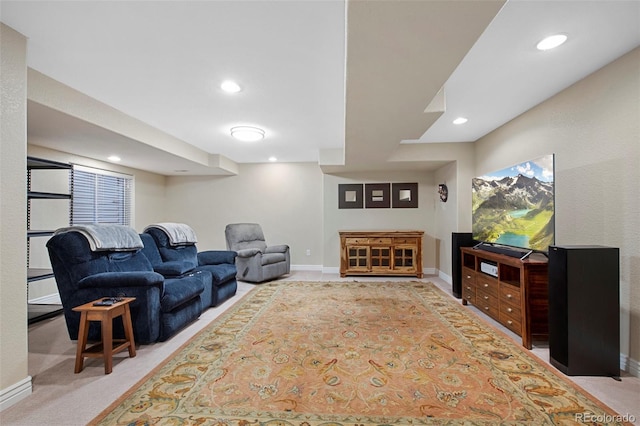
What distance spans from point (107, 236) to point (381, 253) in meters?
4.19

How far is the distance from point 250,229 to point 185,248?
1.86m

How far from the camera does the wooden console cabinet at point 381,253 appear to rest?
5.27 meters

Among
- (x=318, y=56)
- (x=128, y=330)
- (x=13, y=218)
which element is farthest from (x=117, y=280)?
(x=318, y=56)

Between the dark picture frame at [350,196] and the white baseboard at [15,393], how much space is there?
4.88 metres

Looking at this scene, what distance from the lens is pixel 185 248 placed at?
154 inches

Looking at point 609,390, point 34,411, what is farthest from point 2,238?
point 609,390

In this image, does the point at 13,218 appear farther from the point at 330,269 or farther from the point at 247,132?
the point at 330,269

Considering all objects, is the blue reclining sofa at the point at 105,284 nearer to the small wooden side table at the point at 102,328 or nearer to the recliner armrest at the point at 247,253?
the small wooden side table at the point at 102,328

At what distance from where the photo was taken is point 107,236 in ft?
8.87

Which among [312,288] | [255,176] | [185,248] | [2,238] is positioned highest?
[255,176]

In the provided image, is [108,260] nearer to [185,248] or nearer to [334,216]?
[185,248]

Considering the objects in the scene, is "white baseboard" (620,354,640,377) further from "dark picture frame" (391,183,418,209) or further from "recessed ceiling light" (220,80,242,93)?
"dark picture frame" (391,183,418,209)

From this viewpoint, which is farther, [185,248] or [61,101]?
[185,248]

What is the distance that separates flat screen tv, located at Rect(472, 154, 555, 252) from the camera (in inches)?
101
